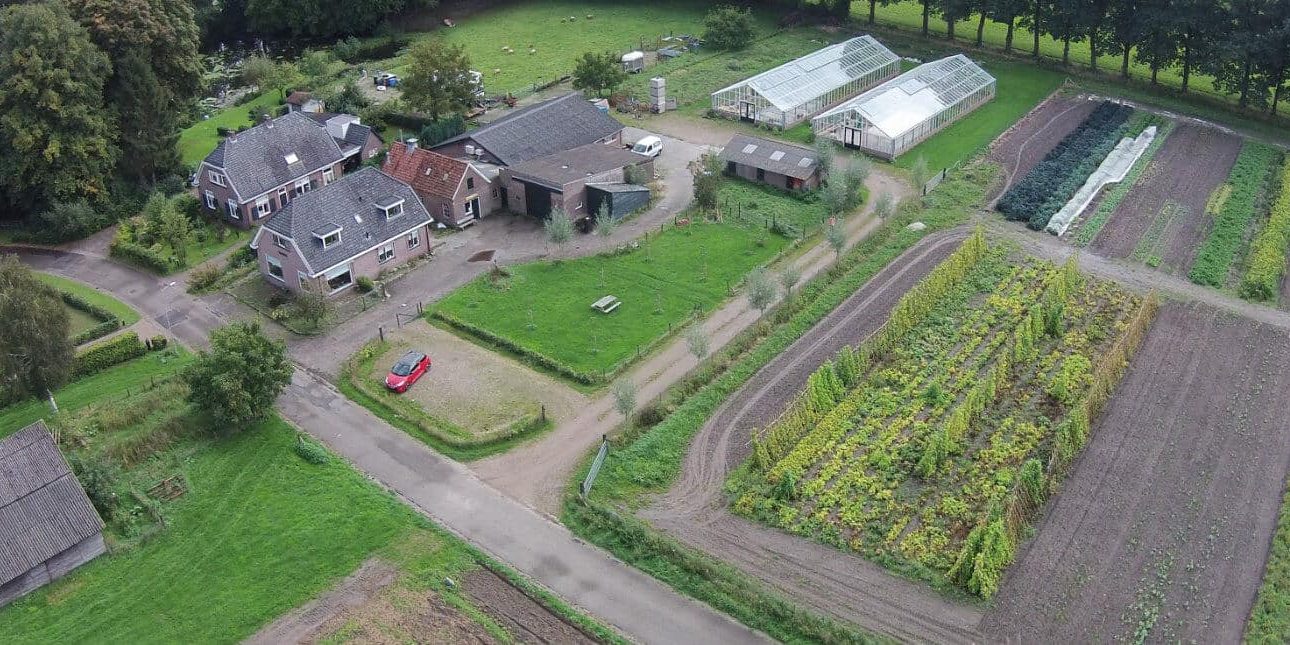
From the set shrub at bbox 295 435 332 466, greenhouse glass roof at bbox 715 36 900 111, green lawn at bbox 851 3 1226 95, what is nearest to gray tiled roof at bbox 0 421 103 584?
shrub at bbox 295 435 332 466

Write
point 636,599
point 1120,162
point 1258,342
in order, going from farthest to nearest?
point 1120,162 < point 1258,342 < point 636,599

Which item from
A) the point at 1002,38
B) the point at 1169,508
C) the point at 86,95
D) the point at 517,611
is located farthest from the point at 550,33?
the point at 1169,508

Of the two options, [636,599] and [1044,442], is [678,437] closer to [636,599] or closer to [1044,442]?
[636,599]

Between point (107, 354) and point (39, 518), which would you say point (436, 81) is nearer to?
point (107, 354)

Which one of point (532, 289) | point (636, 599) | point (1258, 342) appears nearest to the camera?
point (636, 599)

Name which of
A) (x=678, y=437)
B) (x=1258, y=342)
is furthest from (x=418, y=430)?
(x=1258, y=342)

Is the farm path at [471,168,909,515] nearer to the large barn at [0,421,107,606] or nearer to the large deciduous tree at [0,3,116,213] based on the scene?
the large barn at [0,421,107,606]

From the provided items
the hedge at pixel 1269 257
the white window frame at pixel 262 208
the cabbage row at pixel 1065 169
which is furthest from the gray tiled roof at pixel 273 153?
the hedge at pixel 1269 257
